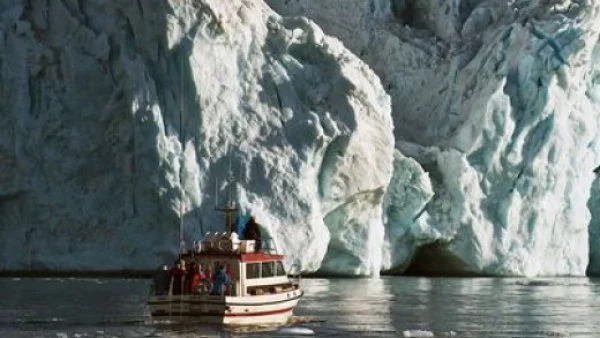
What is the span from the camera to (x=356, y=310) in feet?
108

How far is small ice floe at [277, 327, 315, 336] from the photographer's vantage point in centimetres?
2729

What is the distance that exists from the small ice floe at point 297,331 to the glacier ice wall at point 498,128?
1643 centimetres

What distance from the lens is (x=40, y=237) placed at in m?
40.8

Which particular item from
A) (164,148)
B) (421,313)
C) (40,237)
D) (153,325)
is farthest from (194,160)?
(153,325)

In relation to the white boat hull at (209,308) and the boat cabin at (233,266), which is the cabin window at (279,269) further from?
the white boat hull at (209,308)

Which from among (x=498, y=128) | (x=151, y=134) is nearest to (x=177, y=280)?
(x=151, y=134)

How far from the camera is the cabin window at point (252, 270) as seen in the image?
1137 inches

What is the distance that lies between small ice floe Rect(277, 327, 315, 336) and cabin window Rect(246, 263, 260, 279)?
1.17 metres

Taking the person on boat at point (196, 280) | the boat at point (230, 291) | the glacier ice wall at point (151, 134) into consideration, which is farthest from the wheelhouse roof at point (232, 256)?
the glacier ice wall at point (151, 134)

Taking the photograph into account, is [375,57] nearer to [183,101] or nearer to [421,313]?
[183,101]

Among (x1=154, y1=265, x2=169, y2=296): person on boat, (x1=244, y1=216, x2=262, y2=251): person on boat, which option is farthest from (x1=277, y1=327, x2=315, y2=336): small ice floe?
(x1=244, y1=216, x2=262, y2=251): person on boat

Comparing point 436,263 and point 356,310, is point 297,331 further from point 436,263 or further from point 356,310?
point 436,263

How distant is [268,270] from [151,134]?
1148 centimetres

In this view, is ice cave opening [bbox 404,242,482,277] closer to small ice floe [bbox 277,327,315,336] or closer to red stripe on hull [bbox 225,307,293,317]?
red stripe on hull [bbox 225,307,293,317]
